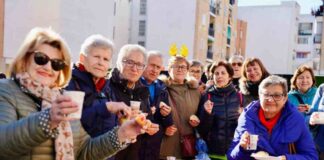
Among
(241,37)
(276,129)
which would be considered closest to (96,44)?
(276,129)

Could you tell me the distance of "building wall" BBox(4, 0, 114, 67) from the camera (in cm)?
2267

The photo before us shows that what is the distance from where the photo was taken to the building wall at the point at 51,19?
22.7m

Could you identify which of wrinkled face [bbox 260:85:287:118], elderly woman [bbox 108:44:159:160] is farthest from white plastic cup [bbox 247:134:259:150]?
elderly woman [bbox 108:44:159:160]

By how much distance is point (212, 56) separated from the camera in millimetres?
42219

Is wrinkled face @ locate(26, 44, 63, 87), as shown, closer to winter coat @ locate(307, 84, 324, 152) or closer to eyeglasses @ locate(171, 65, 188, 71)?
eyeglasses @ locate(171, 65, 188, 71)

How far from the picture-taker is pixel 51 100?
2270 millimetres

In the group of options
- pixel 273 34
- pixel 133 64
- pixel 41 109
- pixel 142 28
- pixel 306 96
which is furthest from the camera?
pixel 273 34

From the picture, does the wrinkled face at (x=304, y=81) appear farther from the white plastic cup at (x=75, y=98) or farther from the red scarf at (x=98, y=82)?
the white plastic cup at (x=75, y=98)

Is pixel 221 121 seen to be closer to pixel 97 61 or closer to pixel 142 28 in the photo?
pixel 97 61

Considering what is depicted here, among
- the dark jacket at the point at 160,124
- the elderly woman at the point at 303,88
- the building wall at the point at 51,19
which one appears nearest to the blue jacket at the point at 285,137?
the dark jacket at the point at 160,124

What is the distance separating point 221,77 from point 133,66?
1.85m

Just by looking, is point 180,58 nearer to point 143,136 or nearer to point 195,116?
point 195,116

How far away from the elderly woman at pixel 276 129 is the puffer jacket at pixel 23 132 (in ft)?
6.04

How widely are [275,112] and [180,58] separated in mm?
1803
